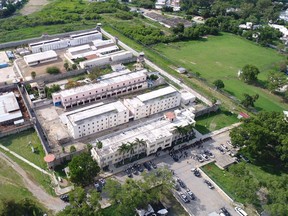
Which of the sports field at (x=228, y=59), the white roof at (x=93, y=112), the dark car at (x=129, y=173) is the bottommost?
the dark car at (x=129, y=173)

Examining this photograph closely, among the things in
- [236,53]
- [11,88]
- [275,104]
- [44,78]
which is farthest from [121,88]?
[236,53]

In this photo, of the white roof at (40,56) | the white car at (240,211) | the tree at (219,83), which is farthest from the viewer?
the white roof at (40,56)

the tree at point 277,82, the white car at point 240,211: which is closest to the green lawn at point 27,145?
the white car at point 240,211

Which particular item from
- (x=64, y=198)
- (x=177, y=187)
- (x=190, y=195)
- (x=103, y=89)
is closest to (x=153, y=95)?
(x=103, y=89)

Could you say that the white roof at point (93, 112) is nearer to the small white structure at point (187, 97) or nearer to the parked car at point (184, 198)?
the small white structure at point (187, 97)

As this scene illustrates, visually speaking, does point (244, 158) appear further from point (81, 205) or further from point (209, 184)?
point (81, 205)
